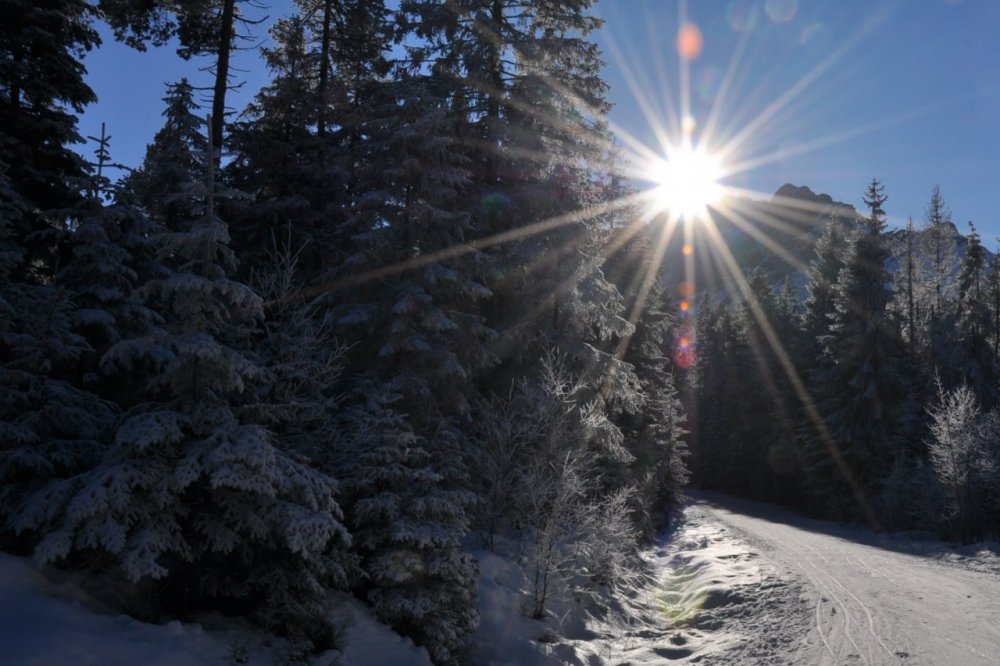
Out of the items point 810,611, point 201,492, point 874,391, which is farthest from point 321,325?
point 874,391

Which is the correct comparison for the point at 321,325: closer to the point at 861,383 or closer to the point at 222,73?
the point at 222,73

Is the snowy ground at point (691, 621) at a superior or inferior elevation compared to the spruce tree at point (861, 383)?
inferior

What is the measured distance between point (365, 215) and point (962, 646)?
1517 cm

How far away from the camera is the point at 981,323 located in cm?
3641

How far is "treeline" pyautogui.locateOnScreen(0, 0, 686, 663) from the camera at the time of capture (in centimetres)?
735

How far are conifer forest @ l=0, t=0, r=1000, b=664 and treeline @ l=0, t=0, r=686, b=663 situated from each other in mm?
65

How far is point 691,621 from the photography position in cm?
1502

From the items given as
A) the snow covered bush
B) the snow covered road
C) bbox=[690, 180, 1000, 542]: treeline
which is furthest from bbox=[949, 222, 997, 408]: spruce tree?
the snow covered road

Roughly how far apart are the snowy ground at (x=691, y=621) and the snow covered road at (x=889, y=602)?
0.14 ft

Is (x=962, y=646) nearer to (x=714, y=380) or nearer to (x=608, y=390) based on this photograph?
(x=608, y=390)

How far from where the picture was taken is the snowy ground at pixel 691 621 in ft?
21.4

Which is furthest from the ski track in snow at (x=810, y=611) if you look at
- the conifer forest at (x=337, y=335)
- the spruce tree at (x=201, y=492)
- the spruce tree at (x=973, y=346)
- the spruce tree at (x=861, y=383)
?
the spruce tree at (x=973, y=346)

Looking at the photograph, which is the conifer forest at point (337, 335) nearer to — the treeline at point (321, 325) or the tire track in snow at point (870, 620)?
the treeline at point (321, 325)

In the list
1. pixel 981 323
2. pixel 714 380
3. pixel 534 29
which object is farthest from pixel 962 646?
pixel 714 380
